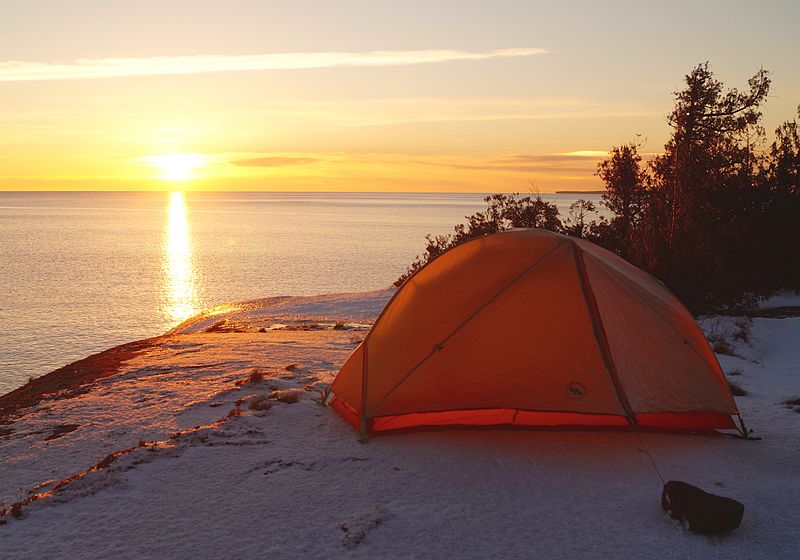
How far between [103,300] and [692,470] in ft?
106

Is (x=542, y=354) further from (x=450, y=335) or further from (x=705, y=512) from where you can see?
(x=705, y=512)

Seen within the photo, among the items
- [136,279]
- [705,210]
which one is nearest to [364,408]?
[705,210]

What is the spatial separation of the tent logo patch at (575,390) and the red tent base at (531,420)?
599 millimetres

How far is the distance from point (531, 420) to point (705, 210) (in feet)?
48.9

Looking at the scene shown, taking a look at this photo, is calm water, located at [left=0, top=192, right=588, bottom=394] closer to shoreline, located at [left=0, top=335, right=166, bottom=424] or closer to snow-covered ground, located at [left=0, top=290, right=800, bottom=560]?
shoreline, located at [left=0, top=335, right=166, bottom=424]

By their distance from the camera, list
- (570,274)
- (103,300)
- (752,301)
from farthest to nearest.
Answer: (103,300) → (752,301) → (570,274)

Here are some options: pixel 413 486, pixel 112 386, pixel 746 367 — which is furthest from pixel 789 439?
pixel 112 386

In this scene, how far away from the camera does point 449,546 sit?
17.1 feet

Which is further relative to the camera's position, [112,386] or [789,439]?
[112,386]

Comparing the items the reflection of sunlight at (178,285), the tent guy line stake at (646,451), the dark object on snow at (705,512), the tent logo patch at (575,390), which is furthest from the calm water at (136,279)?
the dark object on snow at (705,512)

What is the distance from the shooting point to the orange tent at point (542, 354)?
7273 millimetres

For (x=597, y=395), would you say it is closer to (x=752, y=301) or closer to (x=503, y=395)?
(x=503, y=395)

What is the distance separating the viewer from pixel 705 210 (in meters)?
20.1

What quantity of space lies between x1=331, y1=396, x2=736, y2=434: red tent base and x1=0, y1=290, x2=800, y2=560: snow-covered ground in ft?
0.56
